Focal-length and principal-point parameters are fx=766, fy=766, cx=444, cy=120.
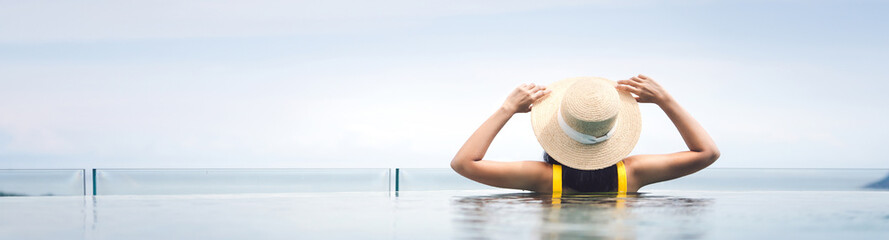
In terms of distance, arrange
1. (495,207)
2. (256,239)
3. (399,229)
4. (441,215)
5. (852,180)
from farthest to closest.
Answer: (852,180)
(495,207)
(441,215)
(399,229)
(256,239)

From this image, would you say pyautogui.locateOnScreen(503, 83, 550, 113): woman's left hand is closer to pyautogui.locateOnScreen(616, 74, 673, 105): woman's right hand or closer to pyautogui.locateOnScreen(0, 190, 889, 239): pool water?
pyautogui.locateOnScreen(616, 74, 673, 105): woman's right hand

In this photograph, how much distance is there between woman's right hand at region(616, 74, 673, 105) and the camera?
10.9 ft

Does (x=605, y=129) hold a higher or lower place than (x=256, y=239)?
higher

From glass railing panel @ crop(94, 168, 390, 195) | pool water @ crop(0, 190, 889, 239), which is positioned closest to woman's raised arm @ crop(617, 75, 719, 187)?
pool water @ crop(0, 190, 889, 239)

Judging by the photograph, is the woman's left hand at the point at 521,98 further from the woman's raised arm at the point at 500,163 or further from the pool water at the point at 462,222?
the pool water at the point at 462,222

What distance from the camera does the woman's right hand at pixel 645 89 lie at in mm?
3330

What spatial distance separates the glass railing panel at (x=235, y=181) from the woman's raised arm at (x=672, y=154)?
2876mm

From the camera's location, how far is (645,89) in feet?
11.0

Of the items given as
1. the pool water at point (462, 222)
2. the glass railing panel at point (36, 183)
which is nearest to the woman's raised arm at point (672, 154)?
the pool water at point (462, 222)

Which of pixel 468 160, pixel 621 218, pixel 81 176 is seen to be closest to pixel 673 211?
pixel 621 218

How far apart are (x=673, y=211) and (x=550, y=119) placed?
1076 mm

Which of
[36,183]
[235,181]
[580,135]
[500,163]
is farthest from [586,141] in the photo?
[36,183]

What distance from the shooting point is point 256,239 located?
5.33 ft

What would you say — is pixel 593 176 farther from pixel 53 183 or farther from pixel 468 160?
pixel 53 183
